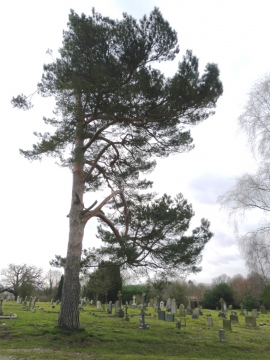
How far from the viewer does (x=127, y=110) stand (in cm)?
1048

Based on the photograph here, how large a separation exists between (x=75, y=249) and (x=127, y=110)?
201 inches

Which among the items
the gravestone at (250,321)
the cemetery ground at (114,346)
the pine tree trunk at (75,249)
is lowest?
the cemetery ground at (114,346)

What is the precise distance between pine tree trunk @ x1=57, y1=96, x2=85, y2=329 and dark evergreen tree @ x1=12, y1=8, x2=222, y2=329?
0.03 m

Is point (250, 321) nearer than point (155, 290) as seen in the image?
Yes

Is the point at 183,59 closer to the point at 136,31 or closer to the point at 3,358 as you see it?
the point at 136,31

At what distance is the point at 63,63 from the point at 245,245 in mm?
8807

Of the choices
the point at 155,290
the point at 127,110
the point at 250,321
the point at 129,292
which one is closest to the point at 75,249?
the point at 127,110

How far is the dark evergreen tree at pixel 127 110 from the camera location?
33.1 ft

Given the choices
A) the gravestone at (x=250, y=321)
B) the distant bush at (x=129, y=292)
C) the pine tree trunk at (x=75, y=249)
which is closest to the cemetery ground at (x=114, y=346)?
the pine tree trunk at (x=75, y=249)

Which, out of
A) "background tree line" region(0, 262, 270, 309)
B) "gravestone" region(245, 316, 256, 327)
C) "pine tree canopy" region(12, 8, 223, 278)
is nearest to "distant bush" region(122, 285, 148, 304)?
"background tree line" region(0, 262, 270, 309)

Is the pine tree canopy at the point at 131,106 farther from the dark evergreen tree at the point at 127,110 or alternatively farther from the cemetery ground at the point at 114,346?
the cemetery ground at the point at 114,346

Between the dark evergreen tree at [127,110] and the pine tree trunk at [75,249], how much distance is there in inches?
1.2

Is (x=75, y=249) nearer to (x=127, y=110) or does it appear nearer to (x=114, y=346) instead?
(x=114, y=346)

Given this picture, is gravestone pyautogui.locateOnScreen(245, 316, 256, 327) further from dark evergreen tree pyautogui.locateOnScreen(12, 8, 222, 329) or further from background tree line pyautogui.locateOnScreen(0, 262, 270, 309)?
dark evergreen tree pyautogui.locateOnScreen(12, 8, 222, 329)
